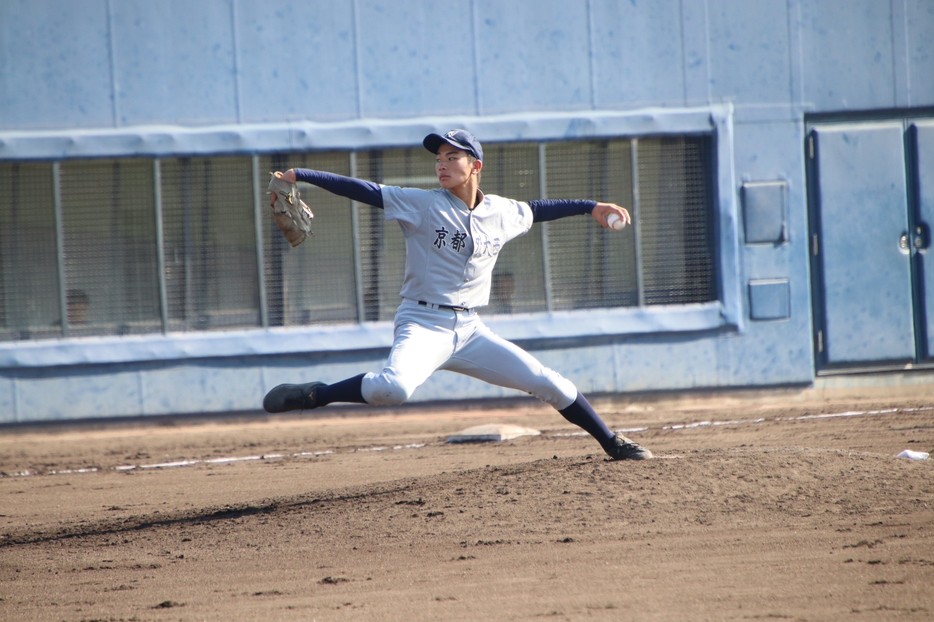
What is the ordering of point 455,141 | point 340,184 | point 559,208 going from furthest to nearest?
point 559,208 < point 455,141 < point 340,184

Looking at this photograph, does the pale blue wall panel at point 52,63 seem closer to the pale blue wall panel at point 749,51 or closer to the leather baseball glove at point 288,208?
the leather baseball glove at point 288,208

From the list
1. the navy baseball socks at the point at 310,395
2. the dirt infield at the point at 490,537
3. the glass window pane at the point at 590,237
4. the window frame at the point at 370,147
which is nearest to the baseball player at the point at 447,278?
the navy baseball socks at the point at 310,395

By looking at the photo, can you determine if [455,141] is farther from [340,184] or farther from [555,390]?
[555,390]

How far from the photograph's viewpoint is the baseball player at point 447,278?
487cm

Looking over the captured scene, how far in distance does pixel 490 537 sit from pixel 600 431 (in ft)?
4.06

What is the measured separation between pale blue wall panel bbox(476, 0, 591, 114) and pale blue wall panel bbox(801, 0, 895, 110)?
7.89 ft

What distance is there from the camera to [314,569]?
4.21 metres

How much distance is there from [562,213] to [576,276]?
429 centimetres

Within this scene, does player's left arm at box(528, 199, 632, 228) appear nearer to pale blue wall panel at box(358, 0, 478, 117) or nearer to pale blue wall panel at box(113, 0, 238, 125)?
pale blue wall panel at box(358, 0, 478, 117)

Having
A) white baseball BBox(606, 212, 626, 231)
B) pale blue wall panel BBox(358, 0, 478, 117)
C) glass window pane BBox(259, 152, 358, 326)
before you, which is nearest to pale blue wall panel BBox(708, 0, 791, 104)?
pale blue wall panel BBox(358, 0, 478, 117)

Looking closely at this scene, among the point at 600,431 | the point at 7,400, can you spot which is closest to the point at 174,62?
the point at 7,400

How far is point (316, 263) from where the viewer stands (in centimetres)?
958

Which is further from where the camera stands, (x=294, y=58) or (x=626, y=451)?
(x=294, y=58)

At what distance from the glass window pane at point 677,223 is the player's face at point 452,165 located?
5065 millimetres
